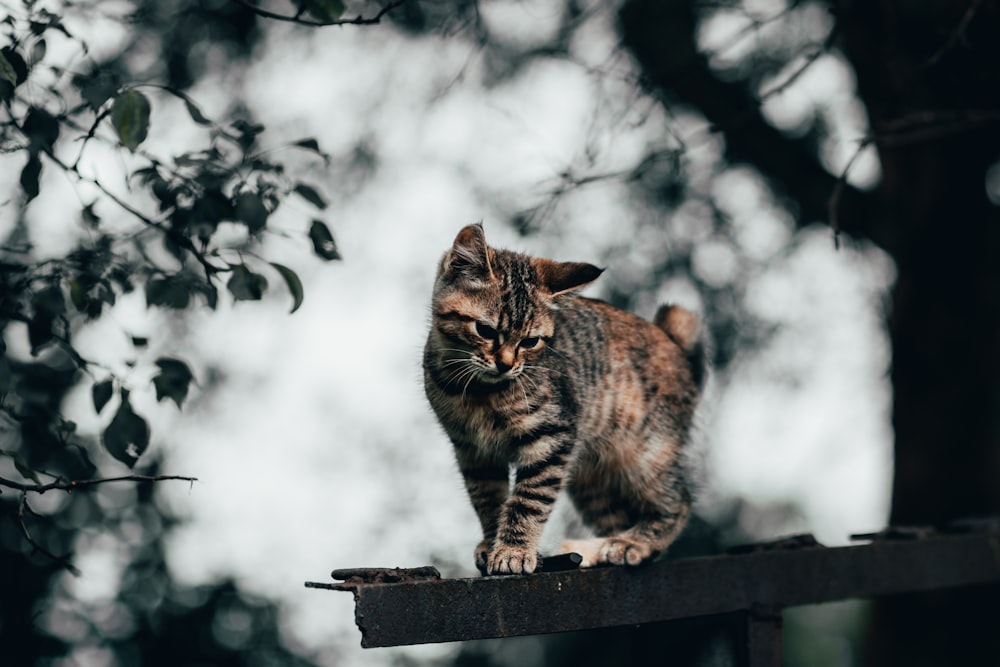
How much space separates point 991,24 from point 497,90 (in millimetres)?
2600

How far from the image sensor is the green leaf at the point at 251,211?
7.59 ft

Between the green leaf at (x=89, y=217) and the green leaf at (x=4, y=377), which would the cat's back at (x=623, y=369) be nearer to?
the green leaf at (x=89, y=217)

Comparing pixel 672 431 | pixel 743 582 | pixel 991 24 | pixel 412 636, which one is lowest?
pixel 412 636

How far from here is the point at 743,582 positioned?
2.44m

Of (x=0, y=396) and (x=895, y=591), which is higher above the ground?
(x=0, y=396)

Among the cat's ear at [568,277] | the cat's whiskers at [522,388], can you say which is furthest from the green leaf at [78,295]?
the cat's ear at [568,277]

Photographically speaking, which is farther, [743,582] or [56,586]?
[56,586]

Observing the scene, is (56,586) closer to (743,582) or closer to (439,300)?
(439,300)

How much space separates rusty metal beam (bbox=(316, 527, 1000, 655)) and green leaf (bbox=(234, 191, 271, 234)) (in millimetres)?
938

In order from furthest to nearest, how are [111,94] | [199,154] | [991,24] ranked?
1. [991,24]
2. [199,154]
3. [111,94]

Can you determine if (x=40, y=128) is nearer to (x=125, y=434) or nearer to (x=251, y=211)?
(x=251, y=211)

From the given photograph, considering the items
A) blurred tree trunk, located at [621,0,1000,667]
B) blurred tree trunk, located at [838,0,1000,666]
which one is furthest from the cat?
blurred tree trunk, located at [838,0,1000,666]

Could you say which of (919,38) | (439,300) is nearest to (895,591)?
(439,300)

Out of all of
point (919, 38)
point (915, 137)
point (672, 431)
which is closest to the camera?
point (672, 431)
